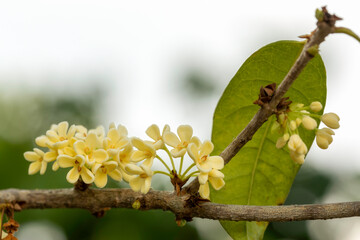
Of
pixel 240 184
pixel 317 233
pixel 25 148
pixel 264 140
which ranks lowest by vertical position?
pixel 317 233

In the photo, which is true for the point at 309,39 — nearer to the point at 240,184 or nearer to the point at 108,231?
the point at 240,184

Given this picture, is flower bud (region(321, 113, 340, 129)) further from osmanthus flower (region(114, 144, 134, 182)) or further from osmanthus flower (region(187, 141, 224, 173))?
osmanthus flower (region(114, 144, 134, 182))

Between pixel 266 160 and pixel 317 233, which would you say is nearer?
pixel 266 160

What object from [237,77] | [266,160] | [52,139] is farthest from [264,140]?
[52,139]

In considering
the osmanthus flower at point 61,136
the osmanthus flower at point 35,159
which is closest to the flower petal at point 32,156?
the osmanthus flower at point 35,159

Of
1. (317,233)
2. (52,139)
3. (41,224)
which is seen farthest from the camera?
(317,233)

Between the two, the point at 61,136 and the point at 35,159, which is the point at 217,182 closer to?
the point at 61,136

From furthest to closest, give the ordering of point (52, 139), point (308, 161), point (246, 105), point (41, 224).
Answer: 1. point (308, 161)
2. point (41, 224)
3. point (246, 105)
4. point (52, 139)
